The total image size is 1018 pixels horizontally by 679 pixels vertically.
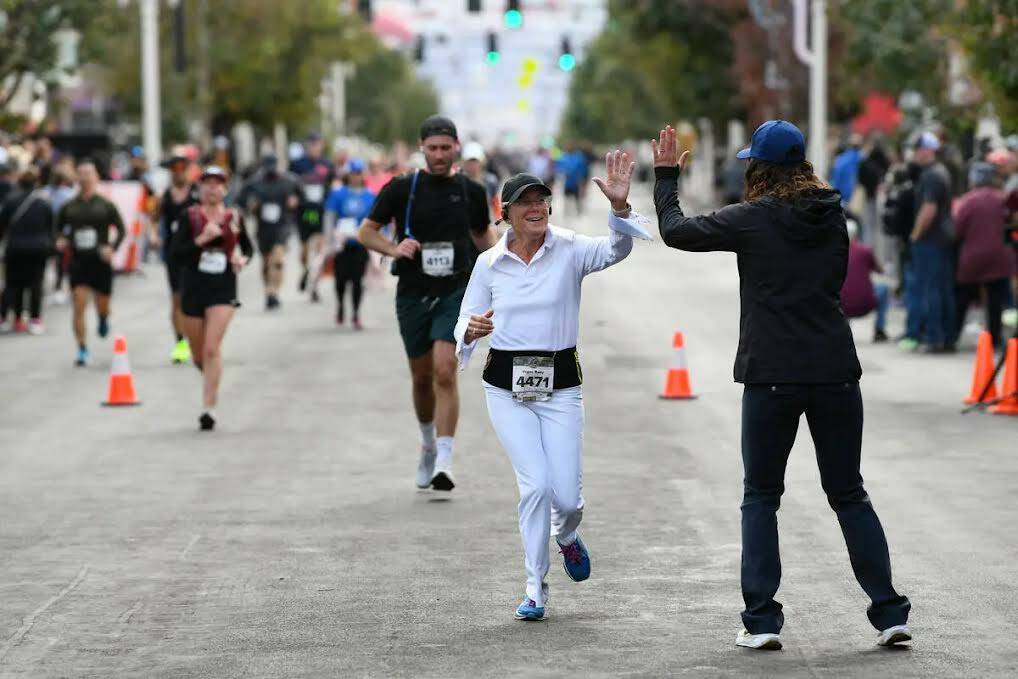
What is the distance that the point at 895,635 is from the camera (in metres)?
7.53

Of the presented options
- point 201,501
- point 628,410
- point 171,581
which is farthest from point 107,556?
point 628,410

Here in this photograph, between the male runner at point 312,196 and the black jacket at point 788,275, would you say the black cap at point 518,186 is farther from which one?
the male runner at point 312,196

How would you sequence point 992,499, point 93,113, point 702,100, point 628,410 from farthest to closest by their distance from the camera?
point 93,113 → point 702,100 → point 628,410 → point 992,499

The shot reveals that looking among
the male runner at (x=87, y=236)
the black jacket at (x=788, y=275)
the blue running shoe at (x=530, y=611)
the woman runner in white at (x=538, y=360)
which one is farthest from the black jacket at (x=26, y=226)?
the black jacket at (x=788, y=275)

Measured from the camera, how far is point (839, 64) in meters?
48.4

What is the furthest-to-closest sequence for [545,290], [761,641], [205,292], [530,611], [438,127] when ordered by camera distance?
1. [205,292]
2. [438,127]
3. [545,290]
4. [530,611]
5. [761,641]

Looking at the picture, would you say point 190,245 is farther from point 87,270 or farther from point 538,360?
point 538,360

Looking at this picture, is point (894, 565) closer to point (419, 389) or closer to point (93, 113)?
point (419, 389)

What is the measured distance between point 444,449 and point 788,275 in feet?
14.7

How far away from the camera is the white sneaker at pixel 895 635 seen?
7.52 metres

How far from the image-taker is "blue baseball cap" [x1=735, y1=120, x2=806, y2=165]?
292 inches

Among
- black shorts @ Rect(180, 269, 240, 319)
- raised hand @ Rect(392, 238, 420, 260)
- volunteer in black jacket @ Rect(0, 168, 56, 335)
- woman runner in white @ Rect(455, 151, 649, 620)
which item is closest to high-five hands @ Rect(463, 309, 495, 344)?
woman runner in white @ Rect(455, 151, 649, 620)

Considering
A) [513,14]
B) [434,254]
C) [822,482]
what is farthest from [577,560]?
[513,14]

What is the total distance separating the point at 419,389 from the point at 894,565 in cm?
331
